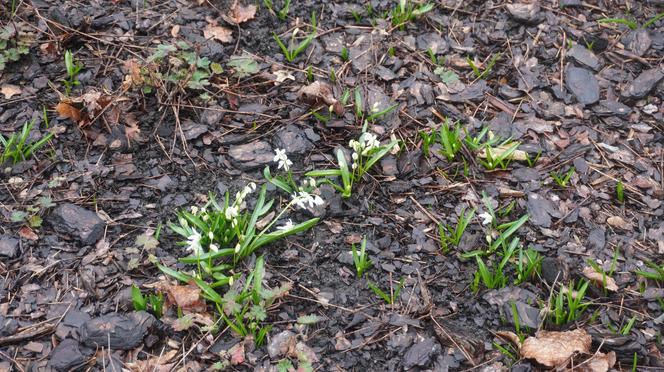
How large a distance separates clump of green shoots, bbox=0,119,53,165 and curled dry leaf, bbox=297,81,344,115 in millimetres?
1502

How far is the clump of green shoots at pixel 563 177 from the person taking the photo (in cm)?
384

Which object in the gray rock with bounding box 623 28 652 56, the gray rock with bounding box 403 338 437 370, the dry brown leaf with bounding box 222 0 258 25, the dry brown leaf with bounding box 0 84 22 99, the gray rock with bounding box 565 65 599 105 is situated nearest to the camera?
the gray rock with bounding box 403 338 437 370

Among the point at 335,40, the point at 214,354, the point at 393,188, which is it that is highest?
the point at 335,40

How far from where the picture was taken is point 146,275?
333 cm

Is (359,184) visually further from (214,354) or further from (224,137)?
(214,354)

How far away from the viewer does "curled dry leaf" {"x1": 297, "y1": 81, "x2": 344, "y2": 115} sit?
4027 millimetres

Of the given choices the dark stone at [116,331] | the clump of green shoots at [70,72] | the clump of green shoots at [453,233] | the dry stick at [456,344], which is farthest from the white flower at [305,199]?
the clump of green shoots at [70,72]

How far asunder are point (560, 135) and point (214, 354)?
2.50 m

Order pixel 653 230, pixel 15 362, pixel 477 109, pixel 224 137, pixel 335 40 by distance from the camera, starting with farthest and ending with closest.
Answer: pixel 335 40, pixel 477 109, pixel 224 137, pixel 653 230, pixel 15 362

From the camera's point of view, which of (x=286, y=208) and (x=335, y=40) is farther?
(x=335, y=40)

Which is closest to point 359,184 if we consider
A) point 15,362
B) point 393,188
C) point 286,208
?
point 393,188

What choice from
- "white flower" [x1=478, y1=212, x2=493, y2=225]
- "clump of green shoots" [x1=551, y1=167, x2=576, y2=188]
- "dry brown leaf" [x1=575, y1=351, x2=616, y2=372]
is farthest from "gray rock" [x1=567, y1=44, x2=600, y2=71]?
"dry brown leaf" [x1=575, y1=351, x2=616, y2=372]

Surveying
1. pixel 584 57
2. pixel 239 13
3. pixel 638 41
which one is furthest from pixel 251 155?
pixel 638 41

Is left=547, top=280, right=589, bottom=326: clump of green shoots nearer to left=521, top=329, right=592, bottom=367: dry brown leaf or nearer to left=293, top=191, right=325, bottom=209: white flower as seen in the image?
left=521, top=329, right=592, bottom=367: dry brown leaf
